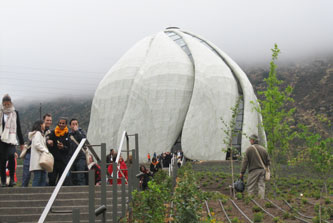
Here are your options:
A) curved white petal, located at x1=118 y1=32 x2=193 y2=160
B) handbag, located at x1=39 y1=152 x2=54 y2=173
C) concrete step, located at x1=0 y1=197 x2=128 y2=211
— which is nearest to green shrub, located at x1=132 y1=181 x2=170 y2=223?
concrete step, located at x1=0 y1=197 x2=128 y2=211

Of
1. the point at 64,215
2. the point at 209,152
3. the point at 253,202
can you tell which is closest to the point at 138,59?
the point at 209,152

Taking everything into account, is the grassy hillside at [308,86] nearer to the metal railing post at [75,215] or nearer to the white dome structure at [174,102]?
the white dome structure at [174,102]

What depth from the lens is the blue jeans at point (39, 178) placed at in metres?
8.29

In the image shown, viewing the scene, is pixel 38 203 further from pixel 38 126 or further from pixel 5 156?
pixel 38 126

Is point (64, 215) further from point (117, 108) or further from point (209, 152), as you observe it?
point (117, 108)

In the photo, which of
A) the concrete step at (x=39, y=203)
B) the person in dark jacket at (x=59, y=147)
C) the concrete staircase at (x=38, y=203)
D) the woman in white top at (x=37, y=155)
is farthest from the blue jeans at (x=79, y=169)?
the concrete step at (x=39, y=203)

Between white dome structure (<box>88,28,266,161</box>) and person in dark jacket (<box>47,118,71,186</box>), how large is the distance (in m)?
21.1

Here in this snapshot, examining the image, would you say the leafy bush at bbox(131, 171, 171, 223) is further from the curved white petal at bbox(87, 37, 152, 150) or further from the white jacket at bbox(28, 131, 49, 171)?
the curved white petal at bbox(87, 37, 152, 150)

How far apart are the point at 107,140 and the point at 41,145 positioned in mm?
23776

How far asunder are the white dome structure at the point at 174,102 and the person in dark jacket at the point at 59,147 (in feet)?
69.1

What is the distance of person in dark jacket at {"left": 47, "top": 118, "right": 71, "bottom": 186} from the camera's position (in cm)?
881

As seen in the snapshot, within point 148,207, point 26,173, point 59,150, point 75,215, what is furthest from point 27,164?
point 75,215

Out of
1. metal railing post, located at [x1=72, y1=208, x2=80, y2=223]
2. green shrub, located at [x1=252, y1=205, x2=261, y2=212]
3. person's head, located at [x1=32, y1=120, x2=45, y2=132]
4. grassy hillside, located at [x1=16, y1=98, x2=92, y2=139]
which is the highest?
person's head, located at [x1=32, y1=120, x2=45, y2=132]

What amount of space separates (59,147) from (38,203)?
1.79 m
